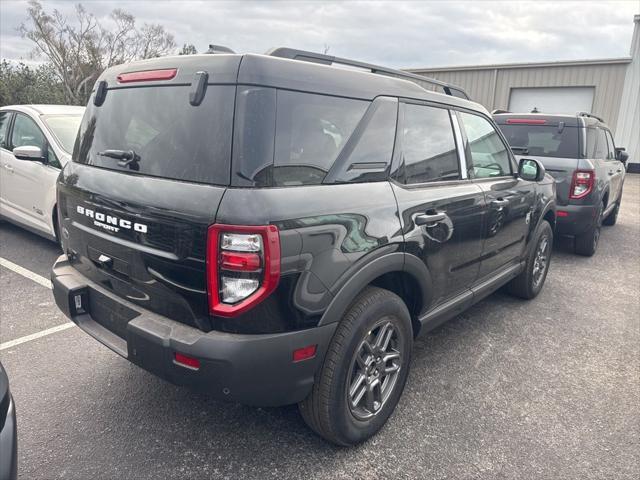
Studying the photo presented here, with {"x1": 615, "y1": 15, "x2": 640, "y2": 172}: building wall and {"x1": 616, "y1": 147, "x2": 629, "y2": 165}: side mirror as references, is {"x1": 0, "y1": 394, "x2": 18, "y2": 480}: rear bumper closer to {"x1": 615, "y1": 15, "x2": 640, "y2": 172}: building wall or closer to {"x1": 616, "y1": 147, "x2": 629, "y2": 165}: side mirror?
{"x1": 616, "y1": 147, "x2": 629, "y2": 165}: side mirror

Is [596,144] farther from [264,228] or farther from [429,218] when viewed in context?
[264,228]

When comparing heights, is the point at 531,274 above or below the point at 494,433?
above

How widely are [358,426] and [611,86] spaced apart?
2058 centimetres

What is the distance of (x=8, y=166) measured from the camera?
571 cm

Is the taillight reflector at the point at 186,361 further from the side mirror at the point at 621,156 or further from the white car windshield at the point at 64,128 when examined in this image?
the side mirror at the point at 621,156

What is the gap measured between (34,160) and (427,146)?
3944mm

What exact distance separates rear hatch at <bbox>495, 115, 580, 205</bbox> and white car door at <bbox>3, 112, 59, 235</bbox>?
5373 millimetres

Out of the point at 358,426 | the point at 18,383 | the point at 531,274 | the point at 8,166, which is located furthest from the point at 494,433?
the point at 8,166

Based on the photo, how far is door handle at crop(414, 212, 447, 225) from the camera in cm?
267

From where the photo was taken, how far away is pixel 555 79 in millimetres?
19312

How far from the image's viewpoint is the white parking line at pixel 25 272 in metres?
4.71

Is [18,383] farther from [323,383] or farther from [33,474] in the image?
[323,383]

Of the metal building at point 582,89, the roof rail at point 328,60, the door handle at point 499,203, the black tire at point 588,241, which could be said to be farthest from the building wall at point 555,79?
the roof rail at point 328,60

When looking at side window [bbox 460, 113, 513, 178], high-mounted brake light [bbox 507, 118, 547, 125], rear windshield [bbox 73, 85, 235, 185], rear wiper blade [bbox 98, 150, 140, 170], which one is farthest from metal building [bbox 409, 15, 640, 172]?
rear wiper blade [bbox 98, 150, 140, 170]
